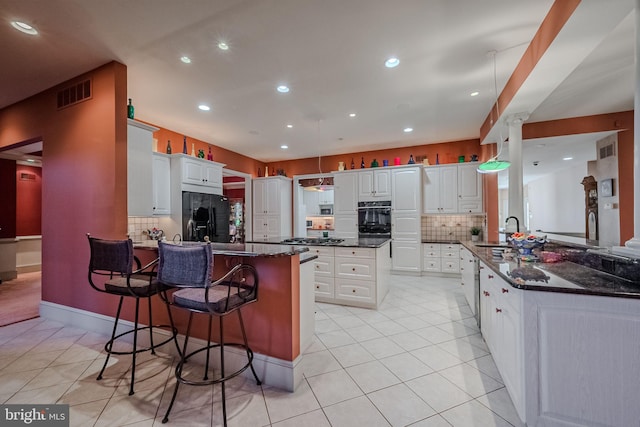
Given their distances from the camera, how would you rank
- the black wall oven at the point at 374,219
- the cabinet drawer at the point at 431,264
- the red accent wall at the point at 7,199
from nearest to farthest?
1. the red accent wall at the point at 7,199
2. the cabinet drawer at the point at 431,264
3. the black wall oven at the point at 374,219

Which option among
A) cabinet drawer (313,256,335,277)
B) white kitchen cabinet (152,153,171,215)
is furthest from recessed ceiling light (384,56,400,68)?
white kitchen cabinet (152,153,171,215)

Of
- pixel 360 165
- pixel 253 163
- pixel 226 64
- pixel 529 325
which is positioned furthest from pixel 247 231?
pixel 529 325

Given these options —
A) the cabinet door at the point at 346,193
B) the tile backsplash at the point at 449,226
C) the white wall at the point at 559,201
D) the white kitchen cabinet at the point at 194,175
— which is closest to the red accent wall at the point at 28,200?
the white kitchen cabinet at the point at 194,175

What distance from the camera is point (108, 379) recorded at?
199 centimetres

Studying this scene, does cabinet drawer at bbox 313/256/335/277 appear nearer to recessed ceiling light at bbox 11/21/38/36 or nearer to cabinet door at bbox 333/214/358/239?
cabinet door at bbox 333/214/358/239

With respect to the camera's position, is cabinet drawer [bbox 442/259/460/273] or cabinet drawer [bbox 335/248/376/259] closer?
cabinet drawer [bbox 335/248/376/259]

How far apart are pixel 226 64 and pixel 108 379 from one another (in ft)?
9.94

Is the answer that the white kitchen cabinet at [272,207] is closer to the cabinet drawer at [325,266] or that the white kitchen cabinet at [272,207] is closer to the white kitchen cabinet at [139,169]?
the cabinet drawer at [325,266]

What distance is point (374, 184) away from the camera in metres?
5.78

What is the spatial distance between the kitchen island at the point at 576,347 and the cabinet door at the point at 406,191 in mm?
3861

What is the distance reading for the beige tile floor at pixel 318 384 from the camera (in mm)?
1606

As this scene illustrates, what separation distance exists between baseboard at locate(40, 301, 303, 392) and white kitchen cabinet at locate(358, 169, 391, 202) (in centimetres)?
428

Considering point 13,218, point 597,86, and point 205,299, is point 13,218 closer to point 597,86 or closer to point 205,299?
point 205,299

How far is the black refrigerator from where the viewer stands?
14.0 ft
